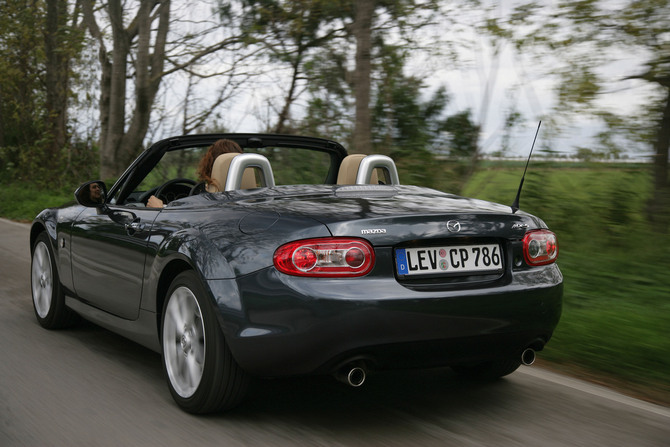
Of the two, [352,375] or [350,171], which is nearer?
[352,375]

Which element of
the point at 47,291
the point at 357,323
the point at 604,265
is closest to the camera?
the point at 357,323

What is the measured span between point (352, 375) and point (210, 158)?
5.88 ft

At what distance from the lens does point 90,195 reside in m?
5.26

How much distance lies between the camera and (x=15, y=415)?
12.8 feet

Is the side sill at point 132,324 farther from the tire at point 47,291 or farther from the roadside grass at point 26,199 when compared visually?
the roadside grass at point 26,199

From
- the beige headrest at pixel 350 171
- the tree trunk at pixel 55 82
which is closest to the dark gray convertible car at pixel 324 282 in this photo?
the beige headrest at pixel 350 171

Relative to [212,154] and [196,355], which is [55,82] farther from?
[196,355]

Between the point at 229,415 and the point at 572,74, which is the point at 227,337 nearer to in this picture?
the point at 229,415

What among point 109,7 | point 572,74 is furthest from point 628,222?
point 109,7

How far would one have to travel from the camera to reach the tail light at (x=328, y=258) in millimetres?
3471

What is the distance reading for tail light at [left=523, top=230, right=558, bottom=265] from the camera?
4000 mm

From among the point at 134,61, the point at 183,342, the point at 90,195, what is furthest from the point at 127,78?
the point at 183,342

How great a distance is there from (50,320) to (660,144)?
20.9 ft

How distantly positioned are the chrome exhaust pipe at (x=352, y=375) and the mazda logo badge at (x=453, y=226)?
738 mm
